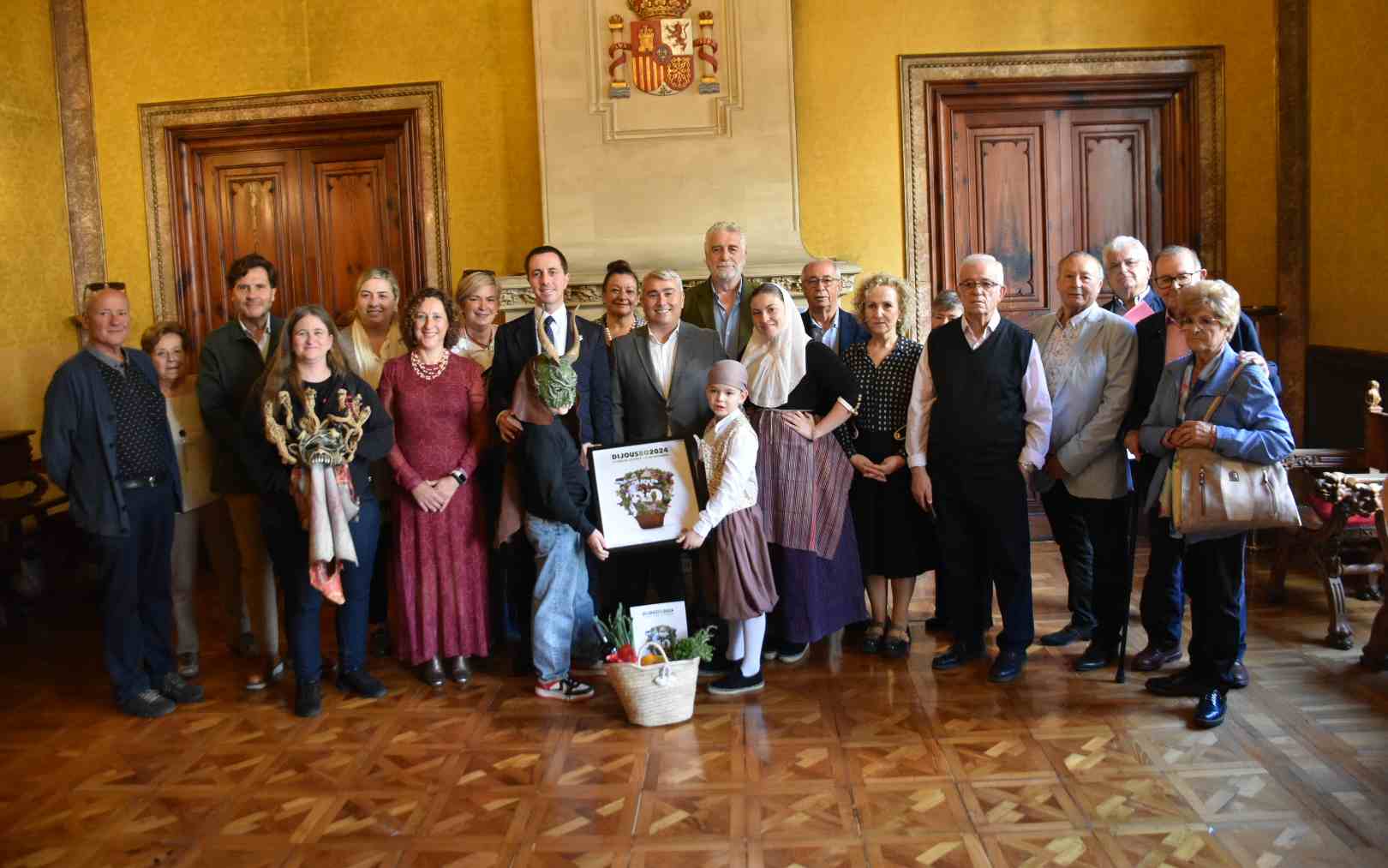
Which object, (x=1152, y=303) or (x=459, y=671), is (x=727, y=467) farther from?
(x=1152, y=303)

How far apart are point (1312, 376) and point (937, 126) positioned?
101 inches

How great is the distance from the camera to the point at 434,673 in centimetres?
447

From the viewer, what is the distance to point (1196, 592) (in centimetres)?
393

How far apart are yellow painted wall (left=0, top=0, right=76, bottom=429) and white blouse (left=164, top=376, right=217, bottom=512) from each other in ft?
7.72

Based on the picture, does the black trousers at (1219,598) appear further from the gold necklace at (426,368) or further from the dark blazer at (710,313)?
the gold necklace at (426,368)

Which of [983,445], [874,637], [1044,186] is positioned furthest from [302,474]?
[1044,186]

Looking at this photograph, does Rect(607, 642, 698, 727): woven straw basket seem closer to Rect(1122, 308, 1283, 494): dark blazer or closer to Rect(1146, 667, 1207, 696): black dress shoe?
Rect(1146, 667, 1207, 696): black dress shoe

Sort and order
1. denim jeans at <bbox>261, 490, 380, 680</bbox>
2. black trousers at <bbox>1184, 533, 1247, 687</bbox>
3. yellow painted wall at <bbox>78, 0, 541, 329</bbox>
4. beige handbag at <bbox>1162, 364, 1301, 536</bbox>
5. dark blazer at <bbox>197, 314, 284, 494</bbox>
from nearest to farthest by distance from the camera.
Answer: beige handbag at <bbox>1162, 364, 1301, 536</bbox> → black trousers at <bbox>1184, 533, 1247, 687</bbox> → denim jeans at <bbox>261, 490, 380, 680</bbox> → dark blazer at <bbox>197, 314, 284, 494</bbox> → yellow painted wall at <bbox>78, 0, 541, 329</bbox>

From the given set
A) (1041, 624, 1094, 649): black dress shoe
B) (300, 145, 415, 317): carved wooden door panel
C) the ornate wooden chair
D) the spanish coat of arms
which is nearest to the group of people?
(1041, 624, 1094, 649): black dress shoe

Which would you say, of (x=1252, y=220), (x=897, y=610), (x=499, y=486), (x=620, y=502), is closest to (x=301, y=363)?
(x=499, y=486)

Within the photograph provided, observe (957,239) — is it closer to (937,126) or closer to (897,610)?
(937,126)

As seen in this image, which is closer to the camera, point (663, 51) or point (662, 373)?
point (662, 373)

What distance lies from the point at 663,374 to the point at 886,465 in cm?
93

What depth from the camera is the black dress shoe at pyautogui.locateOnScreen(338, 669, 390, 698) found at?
433cm
